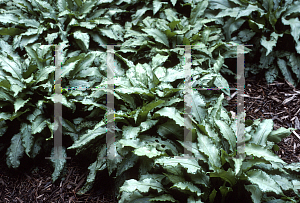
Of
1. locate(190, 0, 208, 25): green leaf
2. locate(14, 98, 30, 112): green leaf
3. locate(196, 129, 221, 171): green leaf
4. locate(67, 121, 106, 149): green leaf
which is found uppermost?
locate(190, 0, 208, 25): green leaf

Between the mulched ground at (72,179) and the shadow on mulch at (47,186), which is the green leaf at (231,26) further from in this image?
the shadow on mulch at (47,186)

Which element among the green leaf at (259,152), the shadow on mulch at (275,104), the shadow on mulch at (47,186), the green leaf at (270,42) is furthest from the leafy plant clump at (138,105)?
the shadow on mulch at (275,104)

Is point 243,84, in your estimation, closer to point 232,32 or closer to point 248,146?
point 232,32

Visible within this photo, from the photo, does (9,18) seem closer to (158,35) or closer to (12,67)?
(12,67)

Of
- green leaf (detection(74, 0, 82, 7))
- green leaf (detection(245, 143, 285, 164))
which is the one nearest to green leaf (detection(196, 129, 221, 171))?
green leaf (detection(245, 143, 285, 164))

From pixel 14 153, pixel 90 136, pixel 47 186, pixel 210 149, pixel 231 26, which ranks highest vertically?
pixel 231 26

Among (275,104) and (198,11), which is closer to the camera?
(275,104)

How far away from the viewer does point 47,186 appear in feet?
8.86

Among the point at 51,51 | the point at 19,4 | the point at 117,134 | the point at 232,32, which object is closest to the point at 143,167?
the point at 117,134

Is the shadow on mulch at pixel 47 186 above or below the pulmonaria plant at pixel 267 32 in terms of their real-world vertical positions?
below

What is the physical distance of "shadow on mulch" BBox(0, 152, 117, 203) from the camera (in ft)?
8.46

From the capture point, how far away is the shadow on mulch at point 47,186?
258cm

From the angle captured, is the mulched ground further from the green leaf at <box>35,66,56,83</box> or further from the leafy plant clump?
the green leaf at <box>35,66,56,83</box>

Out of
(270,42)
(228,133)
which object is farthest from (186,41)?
(228,133)
